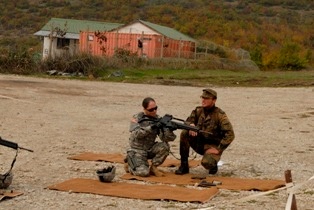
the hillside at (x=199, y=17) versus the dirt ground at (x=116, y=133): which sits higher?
the hillside at (x=199, y=17)

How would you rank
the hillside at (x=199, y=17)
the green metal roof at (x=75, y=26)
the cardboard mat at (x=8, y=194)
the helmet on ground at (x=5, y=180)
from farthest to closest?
the hillside at (x=199, y=17) < the green metal roof at (x=75, y=26) < the helmet on ground at (x=5, y=180) < the cardboard mat at (x=8, y=194)

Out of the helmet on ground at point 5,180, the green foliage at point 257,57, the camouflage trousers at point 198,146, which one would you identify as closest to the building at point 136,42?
the green foliage at point 257,57

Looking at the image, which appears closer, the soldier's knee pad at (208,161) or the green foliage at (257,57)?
the soldier's knee pad at (208,161)

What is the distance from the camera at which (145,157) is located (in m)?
9.53

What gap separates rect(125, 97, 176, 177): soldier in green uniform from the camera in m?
9.34

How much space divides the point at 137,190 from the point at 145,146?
1272mm

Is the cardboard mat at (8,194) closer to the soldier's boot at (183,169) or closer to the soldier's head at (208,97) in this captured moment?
the soldier's boot at (183,169)

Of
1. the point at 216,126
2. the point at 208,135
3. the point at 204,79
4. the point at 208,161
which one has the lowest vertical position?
the point at 204,79

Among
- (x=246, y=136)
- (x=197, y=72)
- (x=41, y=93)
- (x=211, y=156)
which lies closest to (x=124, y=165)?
(x=211, y=156)

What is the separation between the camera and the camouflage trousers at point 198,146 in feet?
31.3

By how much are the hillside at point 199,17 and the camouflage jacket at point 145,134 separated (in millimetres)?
48598

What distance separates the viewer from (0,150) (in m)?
11.3

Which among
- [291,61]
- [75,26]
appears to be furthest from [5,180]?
[75,26]

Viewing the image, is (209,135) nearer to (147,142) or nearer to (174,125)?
(174,125)
